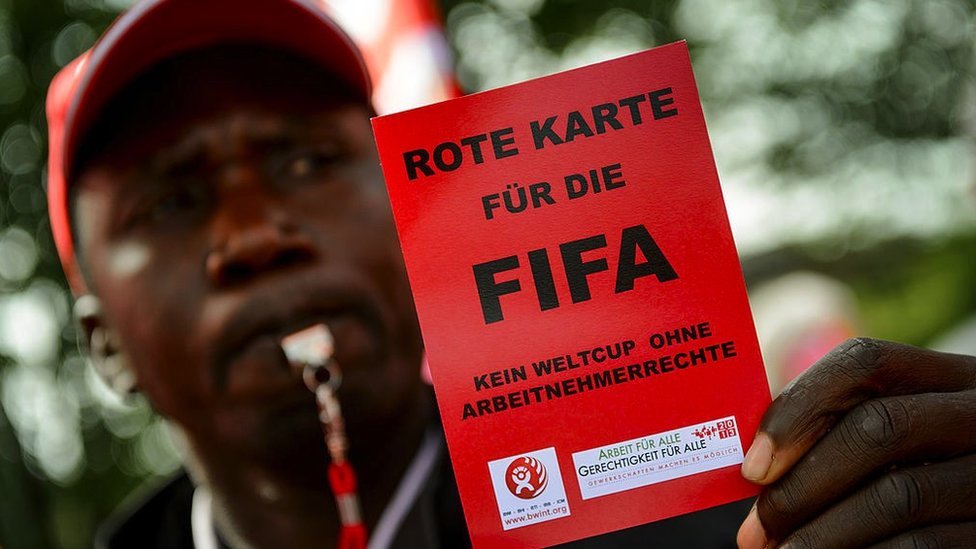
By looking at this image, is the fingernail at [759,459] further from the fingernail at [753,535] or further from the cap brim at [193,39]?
the cap brim at [193,39]

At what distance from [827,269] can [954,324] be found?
164cm

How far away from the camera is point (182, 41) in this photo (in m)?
2.33

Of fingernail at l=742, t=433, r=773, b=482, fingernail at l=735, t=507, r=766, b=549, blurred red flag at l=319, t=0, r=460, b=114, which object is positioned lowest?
fingernail at l=735, t=507, r=766, b=549

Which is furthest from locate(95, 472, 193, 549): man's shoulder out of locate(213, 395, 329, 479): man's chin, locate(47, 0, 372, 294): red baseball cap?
locate(47, 0, 372, 294): red baseball cap

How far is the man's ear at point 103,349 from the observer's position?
2491 mm

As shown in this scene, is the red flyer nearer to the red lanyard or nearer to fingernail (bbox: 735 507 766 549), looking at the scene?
fingernail (bbox: 735 507 766 549)

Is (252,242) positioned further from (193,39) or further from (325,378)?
(193,39)

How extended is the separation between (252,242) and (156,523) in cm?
104

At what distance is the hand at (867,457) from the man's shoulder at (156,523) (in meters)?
1.67

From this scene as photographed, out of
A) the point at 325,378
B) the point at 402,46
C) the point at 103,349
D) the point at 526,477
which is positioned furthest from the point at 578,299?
the point at 402,46

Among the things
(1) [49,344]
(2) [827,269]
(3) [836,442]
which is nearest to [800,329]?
(3) [836,442]

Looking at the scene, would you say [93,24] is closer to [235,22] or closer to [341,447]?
[235,22]

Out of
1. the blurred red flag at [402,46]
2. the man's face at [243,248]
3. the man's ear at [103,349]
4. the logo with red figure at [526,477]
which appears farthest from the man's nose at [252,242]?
the blurred red flag at [402,46]

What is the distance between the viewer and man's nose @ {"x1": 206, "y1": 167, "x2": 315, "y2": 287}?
2.07 m
